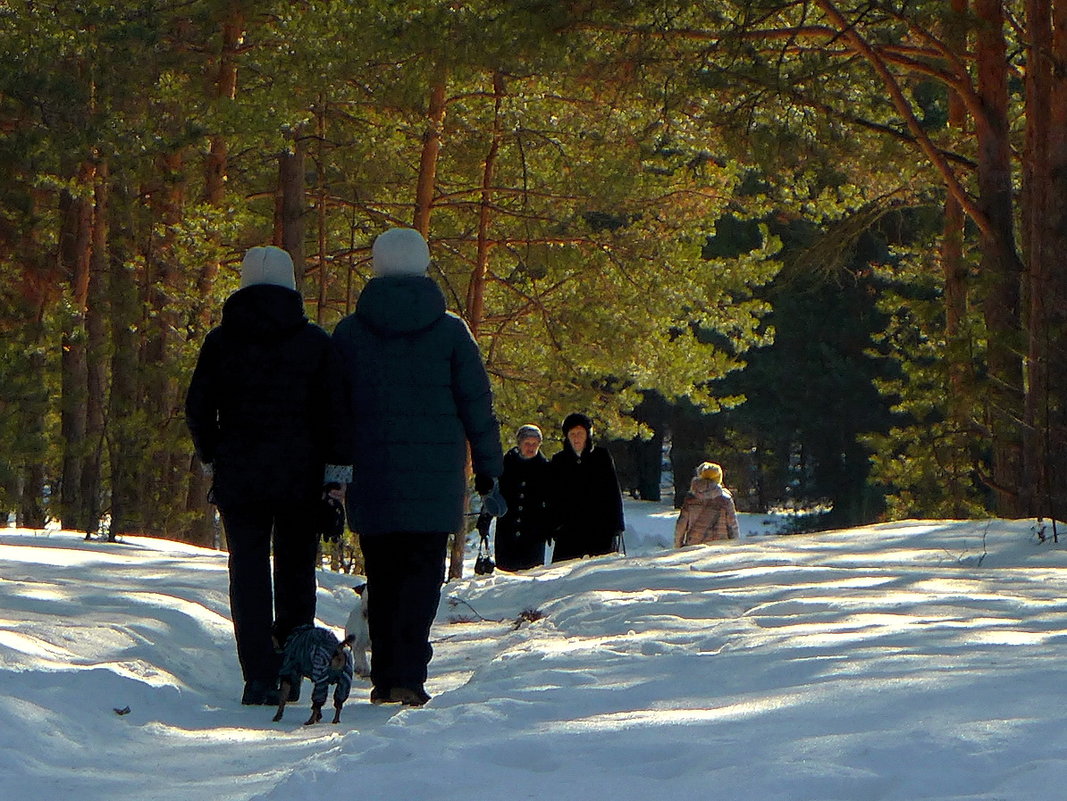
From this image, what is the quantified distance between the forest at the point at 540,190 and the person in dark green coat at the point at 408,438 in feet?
16.7

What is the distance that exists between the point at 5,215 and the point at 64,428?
3.51 meters

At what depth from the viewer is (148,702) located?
5859mm

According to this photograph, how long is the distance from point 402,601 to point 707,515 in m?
7.77

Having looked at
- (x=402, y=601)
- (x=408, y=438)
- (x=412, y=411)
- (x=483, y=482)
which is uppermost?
(x=412, y=411)

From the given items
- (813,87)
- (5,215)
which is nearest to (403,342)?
(813,87)

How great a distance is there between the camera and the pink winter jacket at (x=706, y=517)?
1384 centimetres

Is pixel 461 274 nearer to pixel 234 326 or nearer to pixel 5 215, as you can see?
pixel 5 215

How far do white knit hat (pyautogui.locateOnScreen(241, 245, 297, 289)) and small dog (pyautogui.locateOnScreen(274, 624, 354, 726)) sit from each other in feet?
4.76

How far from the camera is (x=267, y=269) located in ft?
20.9

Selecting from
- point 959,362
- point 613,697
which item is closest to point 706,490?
point 959,362

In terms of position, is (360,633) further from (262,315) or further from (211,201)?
(211,201)

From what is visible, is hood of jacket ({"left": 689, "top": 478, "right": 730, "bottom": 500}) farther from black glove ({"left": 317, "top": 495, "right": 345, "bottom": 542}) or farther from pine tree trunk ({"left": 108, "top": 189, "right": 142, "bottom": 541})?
black glove ({"left": 317, "top": 495, "right": 345, "bottom": 542})

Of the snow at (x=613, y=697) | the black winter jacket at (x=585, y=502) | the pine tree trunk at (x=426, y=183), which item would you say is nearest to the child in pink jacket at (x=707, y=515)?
the black winter jacket at (x=585, y=502)

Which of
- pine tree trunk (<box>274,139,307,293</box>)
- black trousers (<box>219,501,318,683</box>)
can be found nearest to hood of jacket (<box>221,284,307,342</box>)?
black trousers (<box>219,501,318,683</box>)
